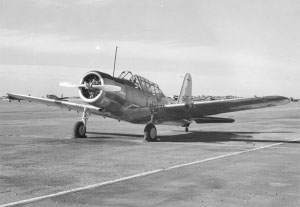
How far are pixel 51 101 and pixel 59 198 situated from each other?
11978mm

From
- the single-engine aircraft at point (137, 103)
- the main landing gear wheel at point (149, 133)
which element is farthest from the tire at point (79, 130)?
the main landing gear wheel at point (149, 133)

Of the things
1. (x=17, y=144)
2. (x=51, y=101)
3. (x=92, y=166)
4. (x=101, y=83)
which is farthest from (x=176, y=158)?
(x=51, y=101)

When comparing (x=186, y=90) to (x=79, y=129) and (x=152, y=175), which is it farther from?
(x=152, y=175)

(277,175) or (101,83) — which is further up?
(101,83)

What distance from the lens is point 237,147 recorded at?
1308 cm

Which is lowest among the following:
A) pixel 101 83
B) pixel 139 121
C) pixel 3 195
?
pixel 3 195

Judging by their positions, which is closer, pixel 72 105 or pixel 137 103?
pixel 137 103

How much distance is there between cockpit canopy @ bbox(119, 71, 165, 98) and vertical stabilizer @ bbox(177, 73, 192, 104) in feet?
11.9

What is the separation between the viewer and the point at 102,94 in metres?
13.8

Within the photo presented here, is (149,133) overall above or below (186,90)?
below

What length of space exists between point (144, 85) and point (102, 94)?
110 inches

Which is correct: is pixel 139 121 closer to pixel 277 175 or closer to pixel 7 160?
pixel 7 160

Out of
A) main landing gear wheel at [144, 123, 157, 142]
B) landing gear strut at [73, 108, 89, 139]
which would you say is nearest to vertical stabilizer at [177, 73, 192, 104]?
main landing gear wheel at [144, 123, 157, 142]

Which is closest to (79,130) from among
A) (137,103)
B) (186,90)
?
(137,103)
